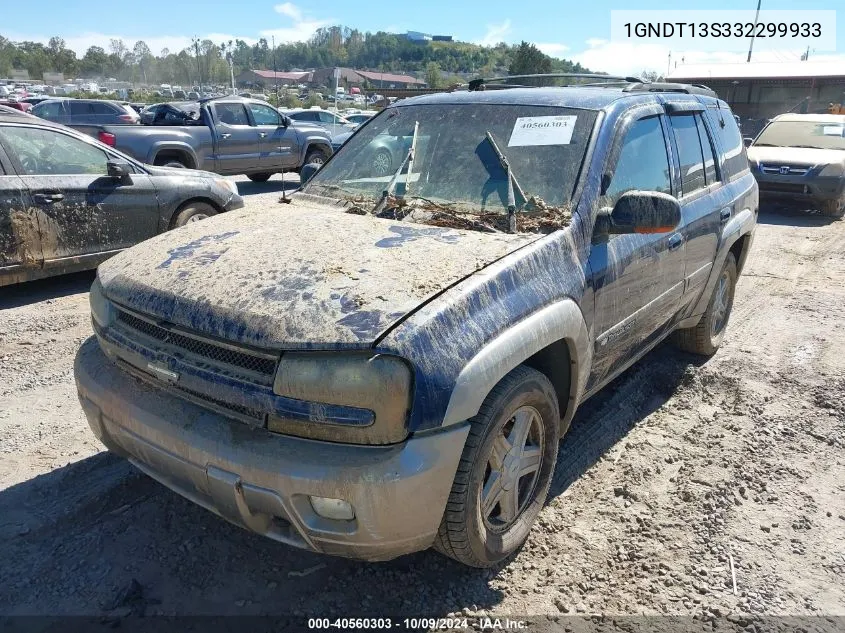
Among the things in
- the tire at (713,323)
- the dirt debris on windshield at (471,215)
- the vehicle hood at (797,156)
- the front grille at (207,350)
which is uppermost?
the dirt debris on windshield at (471,215)

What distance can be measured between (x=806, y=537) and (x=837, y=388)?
195 cm

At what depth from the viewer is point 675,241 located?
3.67 m

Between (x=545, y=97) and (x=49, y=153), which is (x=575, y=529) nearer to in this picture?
(x=545, y=97)

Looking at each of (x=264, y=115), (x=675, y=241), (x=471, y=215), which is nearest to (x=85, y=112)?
(x=264, y=115)

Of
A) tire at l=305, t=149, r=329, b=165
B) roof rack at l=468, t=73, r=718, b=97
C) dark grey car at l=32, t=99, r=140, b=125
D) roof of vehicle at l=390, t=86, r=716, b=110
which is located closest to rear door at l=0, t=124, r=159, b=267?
roof of vehicle at l=390, t=86, r=716, b=110

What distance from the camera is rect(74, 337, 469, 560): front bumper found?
6.83 feet

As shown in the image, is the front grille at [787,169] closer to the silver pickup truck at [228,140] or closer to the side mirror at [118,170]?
the silver pickup truck at [228,140]

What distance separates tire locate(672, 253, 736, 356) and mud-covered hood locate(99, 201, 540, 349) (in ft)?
8.25

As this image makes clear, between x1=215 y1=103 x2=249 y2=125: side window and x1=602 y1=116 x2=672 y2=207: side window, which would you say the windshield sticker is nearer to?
x1=602 y1=116 x2=672 y2=207: side window

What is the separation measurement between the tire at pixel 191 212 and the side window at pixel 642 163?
4858 millimetres

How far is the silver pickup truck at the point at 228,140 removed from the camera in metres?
11.4

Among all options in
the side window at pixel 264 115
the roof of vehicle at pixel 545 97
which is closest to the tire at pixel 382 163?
the roof of vehicle at pixel 545 97

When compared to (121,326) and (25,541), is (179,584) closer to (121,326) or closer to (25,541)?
(25,541)

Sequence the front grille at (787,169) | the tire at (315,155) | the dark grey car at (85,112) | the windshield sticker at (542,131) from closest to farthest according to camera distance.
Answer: the windshield sticker at (542,131)
the front grille at (787,169)
the tire at (315,155)
the dark grey car at (85,112)
